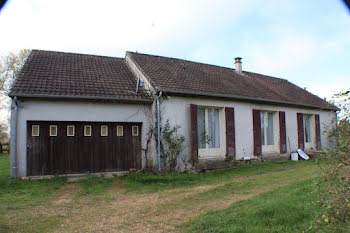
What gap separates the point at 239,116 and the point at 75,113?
20.2 ft

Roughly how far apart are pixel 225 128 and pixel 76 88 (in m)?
5.50

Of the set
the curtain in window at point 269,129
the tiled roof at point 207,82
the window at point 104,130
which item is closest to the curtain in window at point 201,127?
the tiled roof at point 207,82

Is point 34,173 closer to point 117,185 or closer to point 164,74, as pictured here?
point 117,185

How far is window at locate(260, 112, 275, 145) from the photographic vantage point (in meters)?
11.8

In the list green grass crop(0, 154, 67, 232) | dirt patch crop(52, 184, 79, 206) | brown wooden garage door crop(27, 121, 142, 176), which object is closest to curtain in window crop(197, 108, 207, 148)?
brown wooden garage door crop(27, 121, 142, 176)

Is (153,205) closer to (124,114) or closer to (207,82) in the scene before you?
(124,114)

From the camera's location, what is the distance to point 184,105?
30.0 ft

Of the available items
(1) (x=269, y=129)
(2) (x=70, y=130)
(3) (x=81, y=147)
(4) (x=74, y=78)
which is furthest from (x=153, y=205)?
(1) (x=269, y=129)

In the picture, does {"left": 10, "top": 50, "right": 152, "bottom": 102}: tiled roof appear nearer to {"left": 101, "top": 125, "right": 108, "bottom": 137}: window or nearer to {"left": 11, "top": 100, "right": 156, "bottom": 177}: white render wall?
{"left": 11, "top": 100, "right": 156, "bottom": 177}: white render wall

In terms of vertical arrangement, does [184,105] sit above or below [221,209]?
above

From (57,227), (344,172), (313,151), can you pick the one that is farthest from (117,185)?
(313,151)

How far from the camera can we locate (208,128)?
32.4 feet

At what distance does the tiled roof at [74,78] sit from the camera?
7953 mm

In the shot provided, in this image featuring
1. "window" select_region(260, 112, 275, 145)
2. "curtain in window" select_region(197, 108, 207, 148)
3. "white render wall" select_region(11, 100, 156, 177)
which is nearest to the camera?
"white render wall" select_region(11, 100, 156, 177)
